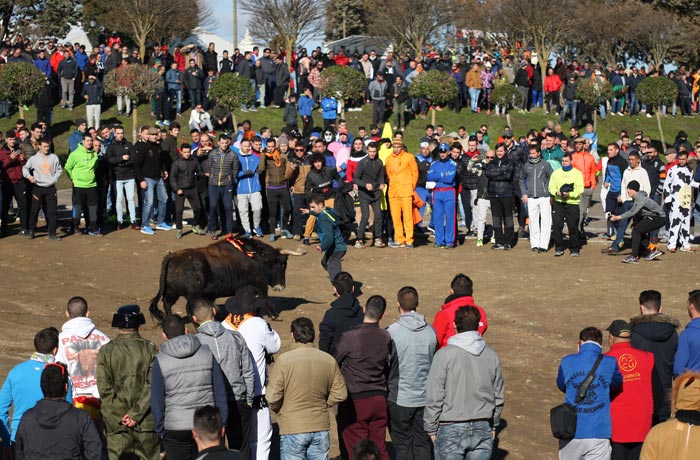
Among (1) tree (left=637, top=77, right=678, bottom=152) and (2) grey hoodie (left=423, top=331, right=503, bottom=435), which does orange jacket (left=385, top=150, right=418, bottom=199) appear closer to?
(2) grey hoodie (left=423, top=331, right=503, bottom=435)

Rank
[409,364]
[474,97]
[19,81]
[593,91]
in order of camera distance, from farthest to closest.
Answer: [474,97], [593,91], [19,81], [409,364]

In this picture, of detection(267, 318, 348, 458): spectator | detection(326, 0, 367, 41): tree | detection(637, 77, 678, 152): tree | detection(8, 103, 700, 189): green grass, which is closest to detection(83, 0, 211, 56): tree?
detection(8, 103, 700, 189): green grass

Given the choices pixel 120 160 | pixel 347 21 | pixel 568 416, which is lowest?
pixel 568 416

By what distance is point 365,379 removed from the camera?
8.80 metres

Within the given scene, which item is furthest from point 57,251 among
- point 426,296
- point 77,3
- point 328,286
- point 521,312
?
point 77,3

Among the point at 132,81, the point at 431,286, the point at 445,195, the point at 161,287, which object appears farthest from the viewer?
the point at 132,81

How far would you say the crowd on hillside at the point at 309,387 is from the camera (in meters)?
7.89

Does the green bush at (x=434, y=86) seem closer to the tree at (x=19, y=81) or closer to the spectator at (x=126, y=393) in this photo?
the tree at (x=19, y=81)

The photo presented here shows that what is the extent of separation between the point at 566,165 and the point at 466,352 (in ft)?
38.2

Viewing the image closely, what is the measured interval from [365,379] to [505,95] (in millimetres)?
27926

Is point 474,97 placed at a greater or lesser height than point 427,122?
greater

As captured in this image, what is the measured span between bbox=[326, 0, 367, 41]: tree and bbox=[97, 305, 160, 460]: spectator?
52.7 meters

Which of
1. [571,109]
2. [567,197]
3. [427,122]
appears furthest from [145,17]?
[567,197]

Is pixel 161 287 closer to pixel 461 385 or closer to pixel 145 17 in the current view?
pixel 461 385
